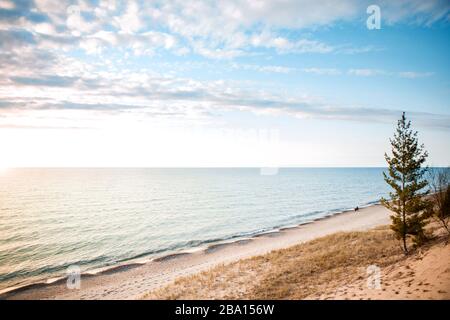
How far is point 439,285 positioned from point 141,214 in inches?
2056

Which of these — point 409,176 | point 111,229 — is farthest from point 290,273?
point 111,229

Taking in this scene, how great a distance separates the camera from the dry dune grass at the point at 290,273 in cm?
1538

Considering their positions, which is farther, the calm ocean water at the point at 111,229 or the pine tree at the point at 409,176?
the calm ocean water at the point at 111,229

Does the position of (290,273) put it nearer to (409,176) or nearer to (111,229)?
(409,176)

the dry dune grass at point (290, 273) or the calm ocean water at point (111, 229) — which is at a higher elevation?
the dry dune grass at point (290, 273)

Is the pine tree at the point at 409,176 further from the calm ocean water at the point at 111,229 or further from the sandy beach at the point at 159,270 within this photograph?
the calm ocean water at the point at 111,229

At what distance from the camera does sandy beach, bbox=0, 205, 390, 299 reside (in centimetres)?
2116

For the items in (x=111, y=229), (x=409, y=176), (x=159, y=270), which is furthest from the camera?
(x=111, y=229)

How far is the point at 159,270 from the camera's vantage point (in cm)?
2614

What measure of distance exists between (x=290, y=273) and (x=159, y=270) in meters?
14.7

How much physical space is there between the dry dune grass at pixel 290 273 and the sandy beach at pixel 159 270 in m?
4.29

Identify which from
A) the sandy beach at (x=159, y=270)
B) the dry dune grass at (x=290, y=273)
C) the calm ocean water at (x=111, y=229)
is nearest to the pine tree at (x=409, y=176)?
the dry dune grass at (x=290, y=273)

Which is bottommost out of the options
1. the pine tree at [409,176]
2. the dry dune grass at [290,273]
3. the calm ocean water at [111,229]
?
the calm ocean water at [111,229]

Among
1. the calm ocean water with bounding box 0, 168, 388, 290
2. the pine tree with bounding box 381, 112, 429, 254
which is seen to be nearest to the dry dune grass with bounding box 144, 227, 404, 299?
the pine tree with bounding box 381, 112, 429, 254
